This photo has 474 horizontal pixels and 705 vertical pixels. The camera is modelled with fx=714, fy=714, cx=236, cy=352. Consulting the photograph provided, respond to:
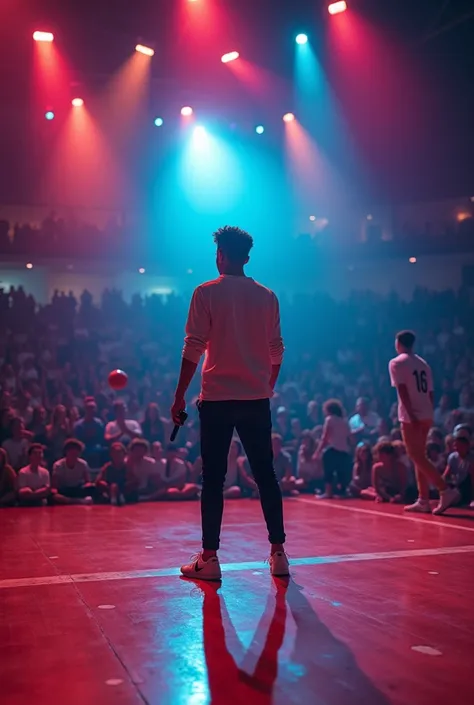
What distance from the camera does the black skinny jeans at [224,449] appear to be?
3816mm

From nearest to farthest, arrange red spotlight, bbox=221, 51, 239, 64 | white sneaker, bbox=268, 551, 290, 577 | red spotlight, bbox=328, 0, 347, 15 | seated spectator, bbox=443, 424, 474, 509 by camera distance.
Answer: white sneaker, bbox=268, 551, 290, 577, seated spectator, bbox=443, 424, 474, 509, red spotlight, bbox=328, 0, 347, 15, red spotlight, bbox=221, 51, 239, 64

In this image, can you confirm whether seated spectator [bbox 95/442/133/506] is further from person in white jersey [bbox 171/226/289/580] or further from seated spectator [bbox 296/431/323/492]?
person in white jersey [bbox 171/226/289/580]

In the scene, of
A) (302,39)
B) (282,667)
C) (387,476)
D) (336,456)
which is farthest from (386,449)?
(302,39)

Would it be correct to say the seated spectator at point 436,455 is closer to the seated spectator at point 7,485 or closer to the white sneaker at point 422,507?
the white sneaker at point 422,507

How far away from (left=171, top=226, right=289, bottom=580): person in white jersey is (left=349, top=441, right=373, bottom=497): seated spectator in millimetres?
5293

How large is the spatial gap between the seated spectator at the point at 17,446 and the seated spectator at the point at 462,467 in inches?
206

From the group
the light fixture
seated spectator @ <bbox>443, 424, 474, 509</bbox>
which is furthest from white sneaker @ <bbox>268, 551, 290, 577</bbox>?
the light fixture

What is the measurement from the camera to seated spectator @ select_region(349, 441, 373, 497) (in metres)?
9.05

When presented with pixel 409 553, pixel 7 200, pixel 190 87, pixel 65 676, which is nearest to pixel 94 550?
pixel 409 553

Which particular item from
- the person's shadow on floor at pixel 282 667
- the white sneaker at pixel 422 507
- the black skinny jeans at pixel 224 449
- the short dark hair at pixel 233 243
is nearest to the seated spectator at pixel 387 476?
the white sneaker at pixel 422 507

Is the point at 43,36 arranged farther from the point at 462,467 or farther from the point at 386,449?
the point at 462,467

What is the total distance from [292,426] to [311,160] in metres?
9.54

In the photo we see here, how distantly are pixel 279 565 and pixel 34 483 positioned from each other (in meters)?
5.04

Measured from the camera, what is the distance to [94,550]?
4910 millimetres
